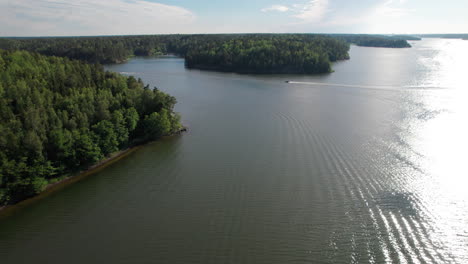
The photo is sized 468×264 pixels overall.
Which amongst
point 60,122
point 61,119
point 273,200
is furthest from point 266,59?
point 273,200

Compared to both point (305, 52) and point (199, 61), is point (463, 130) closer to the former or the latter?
point (305, 52)

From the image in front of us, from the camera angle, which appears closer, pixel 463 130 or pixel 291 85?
pixel 463 130

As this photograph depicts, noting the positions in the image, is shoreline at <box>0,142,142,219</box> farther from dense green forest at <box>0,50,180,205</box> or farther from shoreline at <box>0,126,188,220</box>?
dense green forest at <box>0,50,180,205</box>

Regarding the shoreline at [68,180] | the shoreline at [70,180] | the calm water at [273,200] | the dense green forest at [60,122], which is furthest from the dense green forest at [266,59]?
the shoreline at [68,180]

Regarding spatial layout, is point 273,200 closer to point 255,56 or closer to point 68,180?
point 68,180

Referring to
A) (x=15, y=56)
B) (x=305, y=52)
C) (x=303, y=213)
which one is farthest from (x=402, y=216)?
(x=305, y=52)

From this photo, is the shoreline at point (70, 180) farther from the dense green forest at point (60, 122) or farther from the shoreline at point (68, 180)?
the dense green forest at point (60, 122)

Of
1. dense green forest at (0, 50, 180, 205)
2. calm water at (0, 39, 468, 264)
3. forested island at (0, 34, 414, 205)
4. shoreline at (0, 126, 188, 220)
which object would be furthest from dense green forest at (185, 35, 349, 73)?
shoreline at (0, 126, 188, 220)
